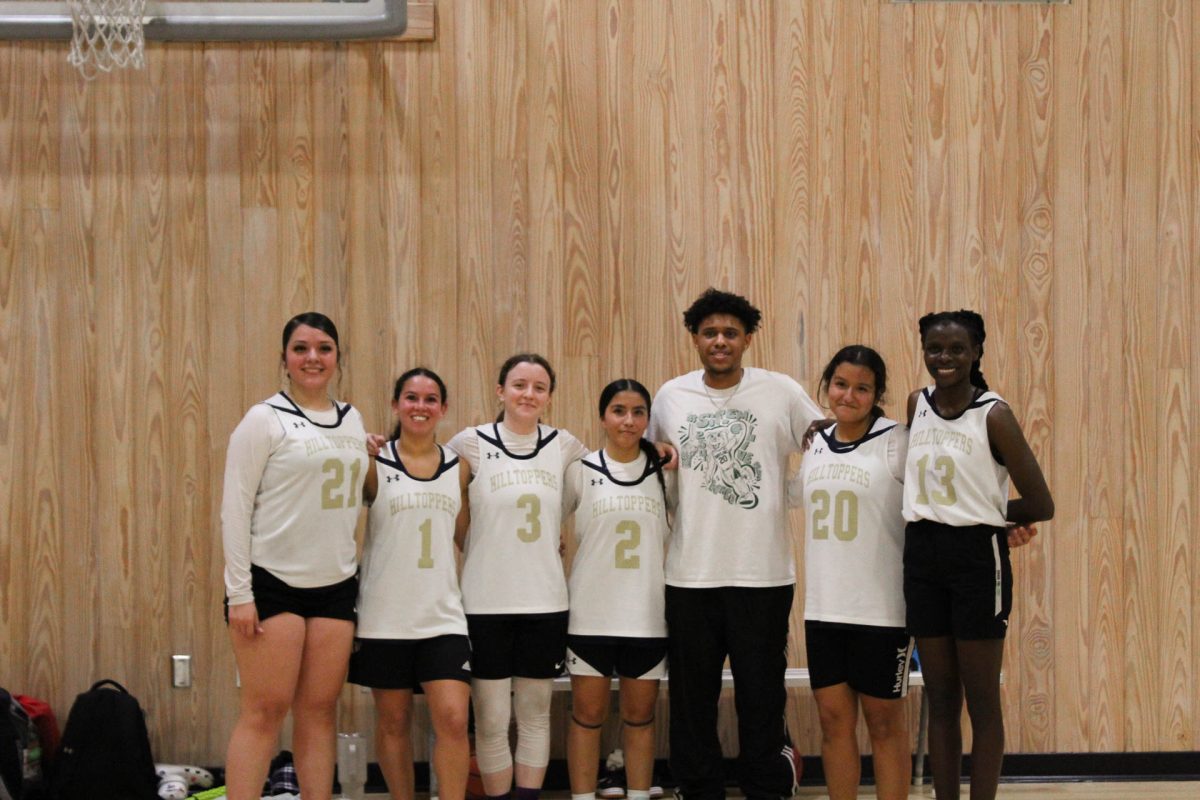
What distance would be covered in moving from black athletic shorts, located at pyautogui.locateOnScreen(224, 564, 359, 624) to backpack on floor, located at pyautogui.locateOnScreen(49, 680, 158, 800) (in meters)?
0.98

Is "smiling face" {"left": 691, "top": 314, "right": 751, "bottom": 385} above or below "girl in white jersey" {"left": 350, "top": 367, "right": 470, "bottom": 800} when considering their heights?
above

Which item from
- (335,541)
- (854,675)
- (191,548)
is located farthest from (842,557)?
(191,548)

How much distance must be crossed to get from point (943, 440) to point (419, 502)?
156 cm

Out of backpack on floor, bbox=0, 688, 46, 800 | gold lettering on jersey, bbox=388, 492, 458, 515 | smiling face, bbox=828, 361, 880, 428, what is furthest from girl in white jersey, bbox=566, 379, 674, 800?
backpack on floor, bbox=0, 688, 46, 800

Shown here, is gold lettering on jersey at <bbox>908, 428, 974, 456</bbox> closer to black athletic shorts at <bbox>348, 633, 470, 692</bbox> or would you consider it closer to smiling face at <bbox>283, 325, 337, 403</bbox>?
black athletic shorts at <bbox>348, 633, 470, 692</bbox>

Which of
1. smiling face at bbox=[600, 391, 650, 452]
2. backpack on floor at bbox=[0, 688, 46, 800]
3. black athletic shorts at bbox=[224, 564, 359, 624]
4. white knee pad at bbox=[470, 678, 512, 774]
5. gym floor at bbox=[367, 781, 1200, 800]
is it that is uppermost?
smiling face at bbox=[600, 391, 650, 452]

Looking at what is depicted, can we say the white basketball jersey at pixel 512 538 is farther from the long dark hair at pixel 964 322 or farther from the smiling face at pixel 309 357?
the long dark hair at pixel 964 322

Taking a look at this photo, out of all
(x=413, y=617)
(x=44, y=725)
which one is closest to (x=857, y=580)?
(x=413, y=617)

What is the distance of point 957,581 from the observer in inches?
120

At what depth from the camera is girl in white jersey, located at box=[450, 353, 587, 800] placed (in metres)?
3.33

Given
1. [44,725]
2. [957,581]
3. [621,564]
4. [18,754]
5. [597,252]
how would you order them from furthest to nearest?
[597,252], [44,725], [18,754], [621,564], [957,581]

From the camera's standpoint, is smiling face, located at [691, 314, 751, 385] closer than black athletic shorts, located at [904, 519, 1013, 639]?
No

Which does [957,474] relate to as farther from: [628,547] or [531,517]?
[531,517]

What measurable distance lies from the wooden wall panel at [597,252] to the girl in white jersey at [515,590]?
0.69 meters
